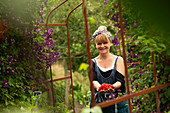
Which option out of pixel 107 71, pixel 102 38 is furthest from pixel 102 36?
pixel 107 71

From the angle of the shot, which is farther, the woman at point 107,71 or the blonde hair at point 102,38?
the blonde hair at point 102,38

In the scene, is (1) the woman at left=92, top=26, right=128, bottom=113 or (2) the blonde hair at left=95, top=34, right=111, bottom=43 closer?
(1) the woman at left=92, top=26, right=128, bottom=113

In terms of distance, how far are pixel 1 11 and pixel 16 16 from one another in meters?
0.17

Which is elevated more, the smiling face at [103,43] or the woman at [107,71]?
the smiling face at [103,43]

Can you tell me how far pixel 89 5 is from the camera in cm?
664

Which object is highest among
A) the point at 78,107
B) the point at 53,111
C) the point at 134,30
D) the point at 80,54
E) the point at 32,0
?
the point at 32,0

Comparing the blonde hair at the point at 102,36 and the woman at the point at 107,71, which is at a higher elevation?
the blonde hair at the point at 102,36

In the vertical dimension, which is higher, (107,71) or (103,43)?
(103,43)

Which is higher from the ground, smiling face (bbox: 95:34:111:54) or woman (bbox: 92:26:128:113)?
smiling face (bbox: 95:34:111:54)

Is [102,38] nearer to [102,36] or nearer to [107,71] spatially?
[102,36]

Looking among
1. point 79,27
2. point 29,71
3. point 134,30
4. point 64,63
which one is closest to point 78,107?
point 64,63

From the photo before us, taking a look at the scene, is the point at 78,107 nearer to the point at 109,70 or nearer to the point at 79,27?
the point at 79,27

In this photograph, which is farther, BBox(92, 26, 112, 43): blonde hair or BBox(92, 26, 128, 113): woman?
BBox(92, 26, 112, 43): blonde hair

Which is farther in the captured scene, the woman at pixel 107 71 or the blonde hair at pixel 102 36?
the blonde hair at pixel 102 36
